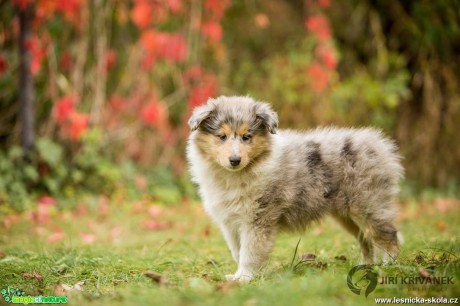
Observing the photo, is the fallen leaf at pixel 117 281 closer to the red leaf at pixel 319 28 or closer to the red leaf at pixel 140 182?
the red leaf at pixel 140 182

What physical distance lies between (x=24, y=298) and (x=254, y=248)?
1798mm

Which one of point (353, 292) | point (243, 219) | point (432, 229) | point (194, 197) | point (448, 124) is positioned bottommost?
point (353, 292)

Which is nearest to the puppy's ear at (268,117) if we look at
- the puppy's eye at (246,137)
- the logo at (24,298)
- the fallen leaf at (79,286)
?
the puppy's eye at (246,137)

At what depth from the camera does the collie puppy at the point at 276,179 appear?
4559 mm

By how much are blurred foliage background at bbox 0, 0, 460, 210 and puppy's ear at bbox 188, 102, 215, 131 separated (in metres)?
4.67

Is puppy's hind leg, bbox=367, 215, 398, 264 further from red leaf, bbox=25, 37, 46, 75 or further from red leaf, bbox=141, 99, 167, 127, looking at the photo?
red leaf, bbox=25, 37, 46, 75

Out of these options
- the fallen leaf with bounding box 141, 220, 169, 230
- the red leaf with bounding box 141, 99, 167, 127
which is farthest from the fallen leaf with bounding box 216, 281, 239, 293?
the red leaf with bounding box 141, 99, 167, 127

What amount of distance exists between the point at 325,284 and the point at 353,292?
7.0 inches

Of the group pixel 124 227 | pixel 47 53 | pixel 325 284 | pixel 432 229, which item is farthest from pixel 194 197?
pixel 325 284

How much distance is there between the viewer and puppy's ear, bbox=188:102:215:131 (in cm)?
465

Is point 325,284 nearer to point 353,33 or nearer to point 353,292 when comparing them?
point 353,292

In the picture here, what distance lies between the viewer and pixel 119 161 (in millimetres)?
10453

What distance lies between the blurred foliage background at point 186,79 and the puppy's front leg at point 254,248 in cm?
501

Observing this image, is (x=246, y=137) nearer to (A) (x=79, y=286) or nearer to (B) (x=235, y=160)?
(B) (x=235, y=160)
